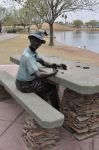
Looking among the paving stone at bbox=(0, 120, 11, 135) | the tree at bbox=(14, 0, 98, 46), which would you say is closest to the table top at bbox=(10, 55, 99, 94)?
the paving stone at bbox=(0, 120, 11, 135)

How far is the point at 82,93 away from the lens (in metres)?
4.12

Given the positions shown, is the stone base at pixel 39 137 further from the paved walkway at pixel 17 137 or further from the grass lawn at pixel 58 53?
the grass lawn at pixel 58 53

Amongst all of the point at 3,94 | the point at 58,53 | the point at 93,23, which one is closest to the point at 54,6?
the point at 58,53

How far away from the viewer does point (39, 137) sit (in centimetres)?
399

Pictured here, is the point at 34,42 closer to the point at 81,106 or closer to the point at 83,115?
the point at 81,106

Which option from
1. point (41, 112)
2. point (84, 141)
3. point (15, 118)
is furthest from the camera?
point (15, 118)

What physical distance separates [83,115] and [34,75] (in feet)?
3.29

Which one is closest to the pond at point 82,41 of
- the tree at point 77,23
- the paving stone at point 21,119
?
the paving stone at point 21,119

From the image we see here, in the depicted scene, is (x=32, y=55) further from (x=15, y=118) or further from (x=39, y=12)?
(x=39, y=12)

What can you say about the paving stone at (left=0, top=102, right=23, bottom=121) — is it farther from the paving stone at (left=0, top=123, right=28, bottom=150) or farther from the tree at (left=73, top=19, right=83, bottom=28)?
the tree at (left=73, top=19, right=83, bottom=28)

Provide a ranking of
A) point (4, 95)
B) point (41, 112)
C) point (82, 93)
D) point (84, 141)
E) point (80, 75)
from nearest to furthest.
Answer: point (41, 112)
point (82, 93)
point (84, 141)
point (80, 75)
point (4, 95)

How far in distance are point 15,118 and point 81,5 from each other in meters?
17.5

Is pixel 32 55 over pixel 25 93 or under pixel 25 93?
over

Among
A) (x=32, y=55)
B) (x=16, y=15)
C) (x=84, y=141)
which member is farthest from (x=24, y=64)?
(x=16, y=15)
